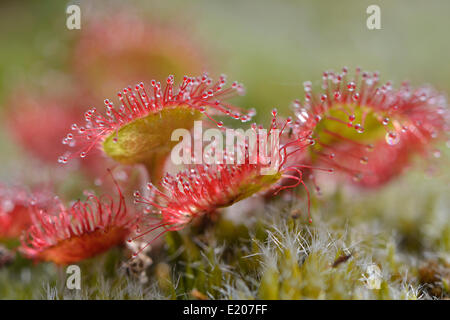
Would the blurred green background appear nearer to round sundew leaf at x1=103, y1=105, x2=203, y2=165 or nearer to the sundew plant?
the sundew plant

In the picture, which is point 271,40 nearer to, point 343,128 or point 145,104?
point 343,128

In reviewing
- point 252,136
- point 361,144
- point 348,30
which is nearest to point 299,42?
point 348,30

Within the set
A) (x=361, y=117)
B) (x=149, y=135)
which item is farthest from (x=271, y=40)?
(x=149, y=135)

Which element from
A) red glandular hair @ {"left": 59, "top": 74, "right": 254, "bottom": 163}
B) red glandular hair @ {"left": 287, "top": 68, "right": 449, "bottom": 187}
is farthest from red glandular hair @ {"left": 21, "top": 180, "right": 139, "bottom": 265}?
red glandular hair @ {"left": 287, "top": 68, "right": 449, "bottom": 187}

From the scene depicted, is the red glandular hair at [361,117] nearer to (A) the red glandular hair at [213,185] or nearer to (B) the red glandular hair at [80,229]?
(A) the red glandular hair at [213,185]

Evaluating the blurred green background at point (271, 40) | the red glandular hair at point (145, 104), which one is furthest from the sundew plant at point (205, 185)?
the blurred green background at point (271, 40)
